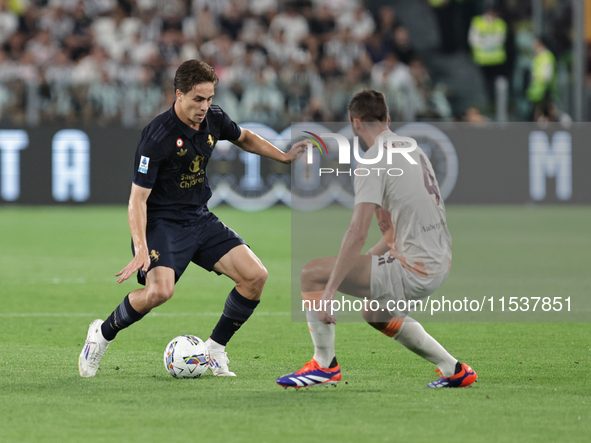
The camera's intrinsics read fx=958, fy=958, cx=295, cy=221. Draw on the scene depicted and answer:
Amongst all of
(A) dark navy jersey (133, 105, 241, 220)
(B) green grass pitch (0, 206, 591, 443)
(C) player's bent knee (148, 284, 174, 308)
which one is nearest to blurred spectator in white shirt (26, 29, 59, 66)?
(B) green grass pitch (0, 206, 591, 443)

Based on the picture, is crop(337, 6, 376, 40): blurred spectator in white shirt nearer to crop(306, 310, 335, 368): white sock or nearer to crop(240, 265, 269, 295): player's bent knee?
crop(240, 265, 269, 295): player's bent knee

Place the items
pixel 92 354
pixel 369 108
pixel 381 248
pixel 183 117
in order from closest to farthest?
pixel 369 108
pixel 381 248
pixel 92 354
pixel 183 117

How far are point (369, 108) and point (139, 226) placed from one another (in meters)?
1.55

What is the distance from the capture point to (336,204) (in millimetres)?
19984

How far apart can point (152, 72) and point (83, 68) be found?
60.8 inches

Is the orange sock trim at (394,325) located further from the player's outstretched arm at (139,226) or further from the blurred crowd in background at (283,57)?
the blurred crowd in background at (283,57)

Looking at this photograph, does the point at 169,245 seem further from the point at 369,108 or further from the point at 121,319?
the point at 369,108

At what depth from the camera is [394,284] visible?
517cm

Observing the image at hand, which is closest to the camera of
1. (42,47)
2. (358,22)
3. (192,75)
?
(192,75)

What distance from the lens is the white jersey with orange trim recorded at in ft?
16.7

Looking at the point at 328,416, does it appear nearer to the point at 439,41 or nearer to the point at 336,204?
the point at 336,204

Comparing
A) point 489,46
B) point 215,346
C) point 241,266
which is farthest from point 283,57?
point 215,346

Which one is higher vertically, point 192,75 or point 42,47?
point 42,47

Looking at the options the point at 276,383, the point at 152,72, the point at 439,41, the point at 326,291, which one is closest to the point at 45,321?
the point at 276,383
